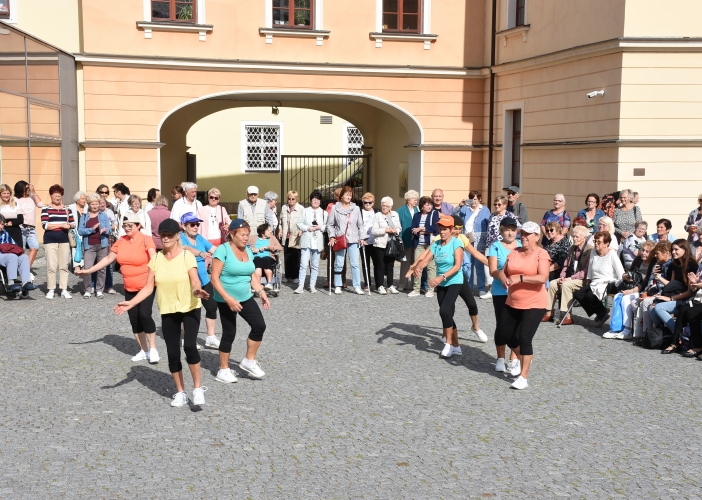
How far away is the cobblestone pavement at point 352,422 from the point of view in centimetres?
651

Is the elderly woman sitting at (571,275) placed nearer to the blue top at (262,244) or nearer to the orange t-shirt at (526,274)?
the orange t-shirt at (526,274)

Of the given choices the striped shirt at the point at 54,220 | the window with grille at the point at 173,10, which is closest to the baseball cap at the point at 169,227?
the striped shirt at the point at 54,220

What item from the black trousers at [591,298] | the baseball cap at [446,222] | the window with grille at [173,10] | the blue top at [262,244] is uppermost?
the window with grille at [173,10]

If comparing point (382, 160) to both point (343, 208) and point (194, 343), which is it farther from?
point (194, 343)

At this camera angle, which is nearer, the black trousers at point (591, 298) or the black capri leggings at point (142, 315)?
the black capri leggings at point (142, 315)

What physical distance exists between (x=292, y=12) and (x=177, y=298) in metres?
15.5

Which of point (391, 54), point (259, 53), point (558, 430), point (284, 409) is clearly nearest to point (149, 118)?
point (259, 53)

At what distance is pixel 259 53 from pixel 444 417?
15.8 metres

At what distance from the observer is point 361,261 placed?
55.2ft

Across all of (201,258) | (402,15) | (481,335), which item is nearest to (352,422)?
(201,258)

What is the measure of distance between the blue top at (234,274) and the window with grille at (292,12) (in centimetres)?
1453

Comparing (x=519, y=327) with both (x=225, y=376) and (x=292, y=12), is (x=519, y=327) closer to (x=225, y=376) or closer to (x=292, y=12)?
(x=225, y=376)

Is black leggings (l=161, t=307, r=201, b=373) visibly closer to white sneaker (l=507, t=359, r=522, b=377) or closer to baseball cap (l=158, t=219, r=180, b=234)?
baseball cap (l=158, t=219, r=180, b=234)

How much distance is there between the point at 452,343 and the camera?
10.6m
